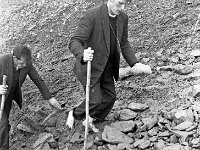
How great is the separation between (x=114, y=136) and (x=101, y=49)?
120cm

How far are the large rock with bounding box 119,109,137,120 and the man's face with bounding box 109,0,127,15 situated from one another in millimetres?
1564

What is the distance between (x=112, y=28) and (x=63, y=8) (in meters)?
5.05

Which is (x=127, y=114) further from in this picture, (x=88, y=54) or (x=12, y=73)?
(x=12, y=73)

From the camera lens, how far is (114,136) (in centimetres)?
466

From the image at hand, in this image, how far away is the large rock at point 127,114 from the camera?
499cm

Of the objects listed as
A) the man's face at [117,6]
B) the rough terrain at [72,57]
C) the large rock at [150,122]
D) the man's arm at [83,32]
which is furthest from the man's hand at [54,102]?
the man's face at [117,6]

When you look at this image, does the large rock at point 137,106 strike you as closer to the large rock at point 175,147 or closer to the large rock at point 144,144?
the large rock at point 144,144

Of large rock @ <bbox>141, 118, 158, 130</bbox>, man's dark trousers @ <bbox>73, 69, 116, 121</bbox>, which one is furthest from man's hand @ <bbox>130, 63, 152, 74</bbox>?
large rock @ <bbox>141, 118, 158, 130</bbox>

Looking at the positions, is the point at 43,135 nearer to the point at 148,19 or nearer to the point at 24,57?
the point at 24,57

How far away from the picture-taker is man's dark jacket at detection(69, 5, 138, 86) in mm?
4262

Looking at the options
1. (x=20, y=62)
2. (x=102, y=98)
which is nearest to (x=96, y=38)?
(x=102, y=98)

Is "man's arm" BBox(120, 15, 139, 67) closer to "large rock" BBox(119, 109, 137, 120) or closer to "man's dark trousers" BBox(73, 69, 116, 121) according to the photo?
"man's dark trousers" BBox(73, 69, 116, 121)

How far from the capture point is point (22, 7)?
1012 centimetres

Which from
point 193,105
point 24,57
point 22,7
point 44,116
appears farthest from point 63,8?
point 193,105
